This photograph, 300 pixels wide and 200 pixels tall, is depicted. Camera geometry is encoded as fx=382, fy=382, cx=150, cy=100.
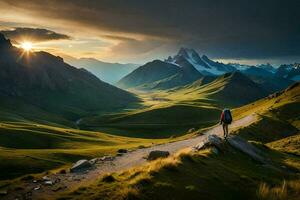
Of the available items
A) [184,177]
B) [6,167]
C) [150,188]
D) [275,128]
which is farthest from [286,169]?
[275,128]

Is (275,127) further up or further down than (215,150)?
further down

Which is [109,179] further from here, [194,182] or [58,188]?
[194,182]

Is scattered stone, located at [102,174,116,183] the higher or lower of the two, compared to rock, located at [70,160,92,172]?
higher

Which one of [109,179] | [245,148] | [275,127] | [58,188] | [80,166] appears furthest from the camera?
[275,127]

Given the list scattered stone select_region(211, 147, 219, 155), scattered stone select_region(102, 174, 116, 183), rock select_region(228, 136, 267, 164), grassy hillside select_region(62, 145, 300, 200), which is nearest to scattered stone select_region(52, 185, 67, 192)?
grassy hillside select_region(62, 145, 300, 200)

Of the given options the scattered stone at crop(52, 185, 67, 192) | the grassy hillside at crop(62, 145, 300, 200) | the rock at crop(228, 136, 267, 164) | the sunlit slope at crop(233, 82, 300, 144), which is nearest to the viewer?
the grassy hillside at crop(62, 145, 300, 200)

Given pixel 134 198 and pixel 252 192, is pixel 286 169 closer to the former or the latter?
pixel 252 192

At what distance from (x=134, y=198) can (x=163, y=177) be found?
12.0 feet

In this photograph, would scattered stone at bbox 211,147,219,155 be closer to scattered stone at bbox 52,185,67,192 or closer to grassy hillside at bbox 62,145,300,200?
grassy hillside at bbox 62,145,300,200

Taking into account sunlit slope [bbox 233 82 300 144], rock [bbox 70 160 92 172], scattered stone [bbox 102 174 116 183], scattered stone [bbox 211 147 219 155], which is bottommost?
sunlit slope [bbox 233 82 300 144]

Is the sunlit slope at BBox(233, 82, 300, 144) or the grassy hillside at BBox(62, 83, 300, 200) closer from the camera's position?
the grassy hillside at BBox(62, 83, 300, 200)

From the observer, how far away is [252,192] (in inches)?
1041

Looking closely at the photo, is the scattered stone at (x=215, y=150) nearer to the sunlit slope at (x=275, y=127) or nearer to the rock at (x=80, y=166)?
the rock at (x=80, y=166)

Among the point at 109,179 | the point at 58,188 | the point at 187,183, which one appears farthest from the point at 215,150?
the point at 58,188
